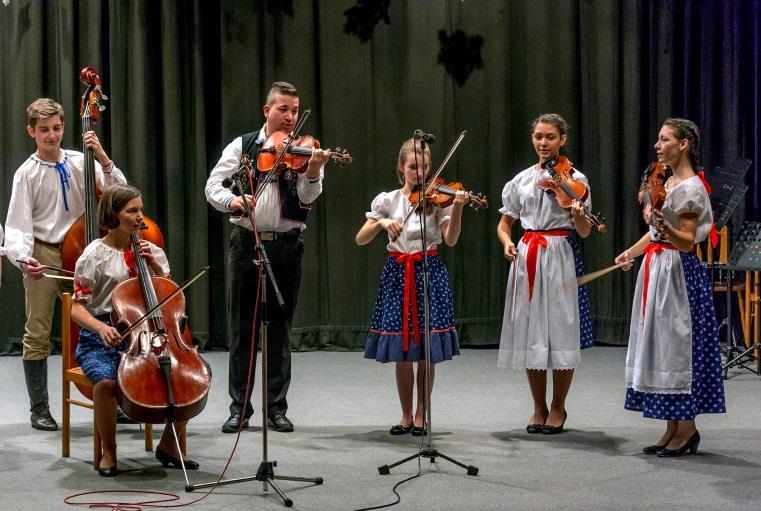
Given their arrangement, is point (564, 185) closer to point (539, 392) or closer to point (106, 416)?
point (539, 392)

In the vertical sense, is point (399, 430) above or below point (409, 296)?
below

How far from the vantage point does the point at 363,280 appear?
722 centimetres

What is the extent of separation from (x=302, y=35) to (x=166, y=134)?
116 centimetres

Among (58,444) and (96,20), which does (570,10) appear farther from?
(58,444)

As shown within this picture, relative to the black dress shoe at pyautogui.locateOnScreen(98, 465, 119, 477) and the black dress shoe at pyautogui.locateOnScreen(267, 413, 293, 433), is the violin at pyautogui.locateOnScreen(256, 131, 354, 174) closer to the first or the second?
the black dress shoe at pyautogui.locateOnScreen(267, 413, 293, 433)

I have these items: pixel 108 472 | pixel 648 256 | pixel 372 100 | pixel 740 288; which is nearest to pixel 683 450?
pixel 648 256

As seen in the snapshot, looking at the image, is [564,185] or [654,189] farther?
[564,185]

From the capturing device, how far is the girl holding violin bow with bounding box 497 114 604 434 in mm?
4383

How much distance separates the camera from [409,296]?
14.4 feet

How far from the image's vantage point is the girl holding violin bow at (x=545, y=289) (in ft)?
14.4

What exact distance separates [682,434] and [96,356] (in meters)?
2.26

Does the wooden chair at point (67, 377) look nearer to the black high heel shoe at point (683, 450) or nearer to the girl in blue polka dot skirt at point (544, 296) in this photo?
the girl in blue polka dot skirt at point (544, 296)

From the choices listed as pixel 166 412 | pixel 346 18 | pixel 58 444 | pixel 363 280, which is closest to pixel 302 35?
pixel 346 18

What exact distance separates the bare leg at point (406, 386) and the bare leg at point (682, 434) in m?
1.10
